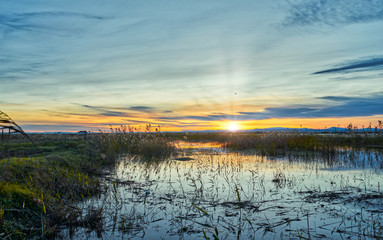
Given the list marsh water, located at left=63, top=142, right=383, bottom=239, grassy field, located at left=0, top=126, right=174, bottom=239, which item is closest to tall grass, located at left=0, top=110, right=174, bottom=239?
grassy field, located at left=0, top=126, right=174, bottom=239

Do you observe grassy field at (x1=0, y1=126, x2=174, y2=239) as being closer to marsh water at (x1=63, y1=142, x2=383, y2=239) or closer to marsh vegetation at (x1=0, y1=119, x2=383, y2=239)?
marsh vegetation at (x1=0, y1=119, x2=383, y2=239)

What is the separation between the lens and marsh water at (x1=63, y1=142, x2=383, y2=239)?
4516mm

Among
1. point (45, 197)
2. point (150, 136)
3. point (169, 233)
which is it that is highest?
point (150, 136)

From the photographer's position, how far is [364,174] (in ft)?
30.2

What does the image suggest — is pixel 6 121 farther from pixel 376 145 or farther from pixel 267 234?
pixel 376 145

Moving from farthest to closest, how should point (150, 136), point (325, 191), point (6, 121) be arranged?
1. point (150, 136)
2. point (325, 191)
3. point (6, 121)

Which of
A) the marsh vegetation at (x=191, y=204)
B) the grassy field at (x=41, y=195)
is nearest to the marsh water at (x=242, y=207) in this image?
the marsh vegetation at (x=191, y=204)

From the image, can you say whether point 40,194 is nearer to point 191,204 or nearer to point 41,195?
point 41,195

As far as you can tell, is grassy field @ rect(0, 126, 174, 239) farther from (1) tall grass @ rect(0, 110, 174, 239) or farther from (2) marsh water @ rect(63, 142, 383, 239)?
(2) marsh water @ rect(63, 142, 383, 239)

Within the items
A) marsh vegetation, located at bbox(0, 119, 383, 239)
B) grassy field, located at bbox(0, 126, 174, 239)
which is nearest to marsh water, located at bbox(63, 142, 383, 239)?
marsh vegetation, located at bbox(0, 119, 383, 239)

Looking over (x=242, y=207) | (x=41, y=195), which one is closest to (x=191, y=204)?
(x=242, y=207)

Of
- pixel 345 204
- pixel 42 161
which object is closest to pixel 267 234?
pixel 345 204

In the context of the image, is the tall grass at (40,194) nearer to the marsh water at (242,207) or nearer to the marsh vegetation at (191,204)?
the marsh vegetation at (191,204)

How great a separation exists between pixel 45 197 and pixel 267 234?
4.24 meters
